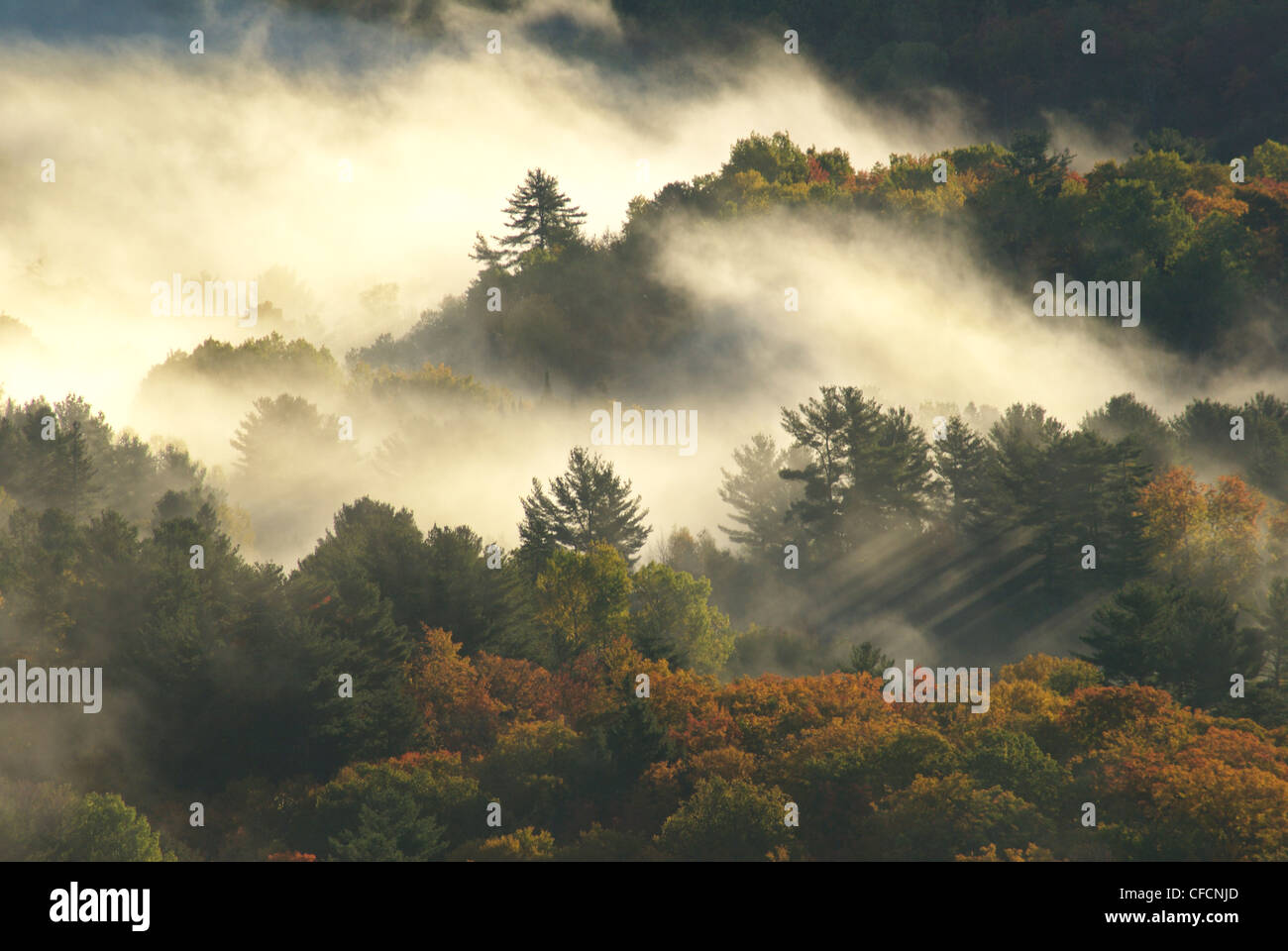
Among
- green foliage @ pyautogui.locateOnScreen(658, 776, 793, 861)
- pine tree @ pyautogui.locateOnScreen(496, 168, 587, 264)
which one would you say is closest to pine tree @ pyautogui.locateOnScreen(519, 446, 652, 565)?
green foliage @ pyautogui.locateOnScreen(658, 776, 793, 861)

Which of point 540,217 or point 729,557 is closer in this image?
point 729,557

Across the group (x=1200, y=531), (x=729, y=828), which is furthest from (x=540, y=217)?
(x=729, y=828)

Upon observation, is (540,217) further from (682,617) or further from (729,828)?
(729,828)

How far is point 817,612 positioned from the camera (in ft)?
372

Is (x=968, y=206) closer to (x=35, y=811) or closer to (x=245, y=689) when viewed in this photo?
(x=245, y=689)

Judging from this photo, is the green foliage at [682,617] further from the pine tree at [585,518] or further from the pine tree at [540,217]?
the pine tree at [540,217]

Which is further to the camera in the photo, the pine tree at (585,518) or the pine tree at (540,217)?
the pine tree at (540,217)

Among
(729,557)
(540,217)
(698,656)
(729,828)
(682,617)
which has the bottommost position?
(729,828)

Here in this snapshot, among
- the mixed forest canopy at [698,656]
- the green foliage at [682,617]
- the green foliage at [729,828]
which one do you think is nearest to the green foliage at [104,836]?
the mixed forest canopy at [698,656]

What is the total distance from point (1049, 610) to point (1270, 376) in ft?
210

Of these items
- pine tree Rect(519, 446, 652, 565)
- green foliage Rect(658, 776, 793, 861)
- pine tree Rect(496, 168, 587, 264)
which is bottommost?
green foliage Rect(658, 776, 793, 861)

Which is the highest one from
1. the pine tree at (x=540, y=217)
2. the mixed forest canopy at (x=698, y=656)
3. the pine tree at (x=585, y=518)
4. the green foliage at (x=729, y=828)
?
the pine tree at (x=540, y=217)

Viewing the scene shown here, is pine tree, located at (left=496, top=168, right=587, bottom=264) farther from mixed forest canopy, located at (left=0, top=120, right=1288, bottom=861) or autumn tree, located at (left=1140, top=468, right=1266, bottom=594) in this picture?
autumn tree, located at (left=1140, top=468, right=1266, bottom=594)
